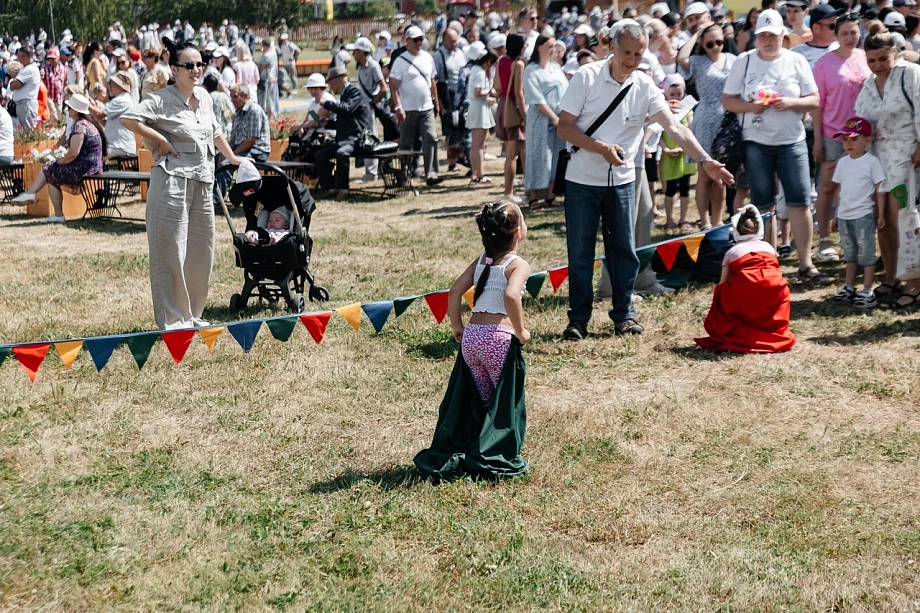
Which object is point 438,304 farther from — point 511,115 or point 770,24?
point 511,115

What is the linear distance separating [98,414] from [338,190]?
890 centimetres

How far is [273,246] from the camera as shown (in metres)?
8.29

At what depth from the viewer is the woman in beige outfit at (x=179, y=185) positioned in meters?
7.31

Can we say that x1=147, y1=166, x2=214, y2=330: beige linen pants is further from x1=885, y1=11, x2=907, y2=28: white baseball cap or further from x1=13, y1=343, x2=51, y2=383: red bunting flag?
x1=885, y1=11, x2=907, y2=28: white baseball cap

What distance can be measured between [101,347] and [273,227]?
2757 mm

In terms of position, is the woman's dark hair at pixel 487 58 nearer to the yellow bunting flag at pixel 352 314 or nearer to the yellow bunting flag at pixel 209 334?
the yellow bunting flag at pixel 352 314

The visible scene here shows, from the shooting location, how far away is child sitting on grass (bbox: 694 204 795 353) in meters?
7.11

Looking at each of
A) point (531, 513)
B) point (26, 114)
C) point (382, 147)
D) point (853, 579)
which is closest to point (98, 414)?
point (531, 513)

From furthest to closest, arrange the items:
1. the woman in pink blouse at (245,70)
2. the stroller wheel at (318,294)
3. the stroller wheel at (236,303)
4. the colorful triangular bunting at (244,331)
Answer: the woman in pink blouse at (245,70) → the stroller wheel at (318,294) → the stroller wheel at (236,303) → the colorful triangular bunting at (244,331)

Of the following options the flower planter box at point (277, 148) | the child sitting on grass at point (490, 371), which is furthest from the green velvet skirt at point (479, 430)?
the flower planter box at point (277, 148)

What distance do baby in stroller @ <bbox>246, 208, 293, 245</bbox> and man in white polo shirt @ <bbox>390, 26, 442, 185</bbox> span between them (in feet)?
20.8

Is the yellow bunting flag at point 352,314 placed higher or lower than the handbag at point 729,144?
lower

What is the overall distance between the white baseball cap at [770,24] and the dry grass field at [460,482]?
203 centimetres

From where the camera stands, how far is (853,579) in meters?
4.19
